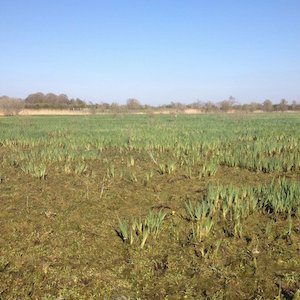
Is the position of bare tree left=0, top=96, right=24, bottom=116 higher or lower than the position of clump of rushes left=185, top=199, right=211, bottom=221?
higher

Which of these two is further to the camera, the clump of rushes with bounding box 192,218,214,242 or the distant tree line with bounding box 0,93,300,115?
the distant tree line with bounding box 0,93,300,115

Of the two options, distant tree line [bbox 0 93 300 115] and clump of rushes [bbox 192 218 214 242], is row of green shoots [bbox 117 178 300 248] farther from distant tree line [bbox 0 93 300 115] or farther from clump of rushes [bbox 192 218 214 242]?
Result: distant tree line [bbox 0 93 300 115]

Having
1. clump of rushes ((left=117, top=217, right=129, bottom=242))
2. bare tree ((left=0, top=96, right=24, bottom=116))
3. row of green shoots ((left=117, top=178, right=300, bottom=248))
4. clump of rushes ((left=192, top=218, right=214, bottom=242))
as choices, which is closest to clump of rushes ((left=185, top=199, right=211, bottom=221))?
row of green shoots ((left=117, top=178, right=300, bottom=248))

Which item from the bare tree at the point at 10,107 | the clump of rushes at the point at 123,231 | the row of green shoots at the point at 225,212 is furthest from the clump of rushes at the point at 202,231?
the bare tree at the point at 10,107

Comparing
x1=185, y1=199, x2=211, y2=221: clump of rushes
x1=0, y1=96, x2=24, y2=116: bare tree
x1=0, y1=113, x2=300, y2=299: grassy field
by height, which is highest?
x1=0, y1=96, x2=24, y2=116: bare tree

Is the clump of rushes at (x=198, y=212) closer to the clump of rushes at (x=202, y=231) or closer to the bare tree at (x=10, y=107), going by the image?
the clump of rushes at (x=202, y=231)

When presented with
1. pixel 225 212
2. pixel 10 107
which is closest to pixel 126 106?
pixel 10 107

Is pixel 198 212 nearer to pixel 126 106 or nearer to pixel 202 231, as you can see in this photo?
pixel 202 231

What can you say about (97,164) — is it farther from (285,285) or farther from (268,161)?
(285,285)

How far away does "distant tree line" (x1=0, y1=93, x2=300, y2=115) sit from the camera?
48.1 meters

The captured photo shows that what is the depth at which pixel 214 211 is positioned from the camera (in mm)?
4258

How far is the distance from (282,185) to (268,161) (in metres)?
1.84

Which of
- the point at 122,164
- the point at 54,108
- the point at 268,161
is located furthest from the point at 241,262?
the point at 54,108

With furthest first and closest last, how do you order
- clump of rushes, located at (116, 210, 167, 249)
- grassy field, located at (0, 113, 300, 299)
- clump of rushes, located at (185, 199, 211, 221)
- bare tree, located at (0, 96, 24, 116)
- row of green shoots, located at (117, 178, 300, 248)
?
bare tree, located at (0, 96, 24, 116)
clump of rushes, located at (185, 199, 211, 221)
row of green shoots, located at (117, 178, 300, 248)
clump of rushes, located at (116, 210, 167, 249)
grassy field, located at (0, 113, 300, 299)
